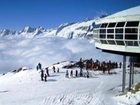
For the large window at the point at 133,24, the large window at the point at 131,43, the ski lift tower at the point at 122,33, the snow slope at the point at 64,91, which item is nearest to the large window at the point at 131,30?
the ski lift tower at the point at 122,33

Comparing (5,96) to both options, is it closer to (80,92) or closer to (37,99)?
(37,99)

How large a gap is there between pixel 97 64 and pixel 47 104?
29.9 meters

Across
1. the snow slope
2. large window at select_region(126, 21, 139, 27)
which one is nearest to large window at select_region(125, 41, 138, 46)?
large window at select_region(126, 21, 139, 27)

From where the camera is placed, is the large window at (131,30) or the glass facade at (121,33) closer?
the large window at (131,30)

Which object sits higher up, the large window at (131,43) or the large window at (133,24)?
the large window at (133,24)

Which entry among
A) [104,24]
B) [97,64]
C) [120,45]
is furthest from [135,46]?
[97,64]

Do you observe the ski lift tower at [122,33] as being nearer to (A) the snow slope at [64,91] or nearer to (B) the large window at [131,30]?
(B) the large window at [131,30]

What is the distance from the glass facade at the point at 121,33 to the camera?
1684 inches

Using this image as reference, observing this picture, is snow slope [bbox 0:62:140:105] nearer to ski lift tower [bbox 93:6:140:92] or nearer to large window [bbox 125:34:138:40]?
ski lift tower [bbox 93:6:140:92]

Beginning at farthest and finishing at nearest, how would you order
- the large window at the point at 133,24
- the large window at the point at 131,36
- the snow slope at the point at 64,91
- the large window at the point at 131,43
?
the snow slope at the point at 64,91, the large window at the point at 131,43, the large window at the point at 131,36, the large window at the point at 133,24

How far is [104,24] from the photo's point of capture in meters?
49.4

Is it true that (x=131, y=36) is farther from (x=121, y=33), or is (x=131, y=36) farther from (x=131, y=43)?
(x=121, y=33)

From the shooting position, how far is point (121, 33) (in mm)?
44500

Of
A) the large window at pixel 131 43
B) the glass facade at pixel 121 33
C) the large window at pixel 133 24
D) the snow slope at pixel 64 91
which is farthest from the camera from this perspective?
the snow slope at pixel 64 91
